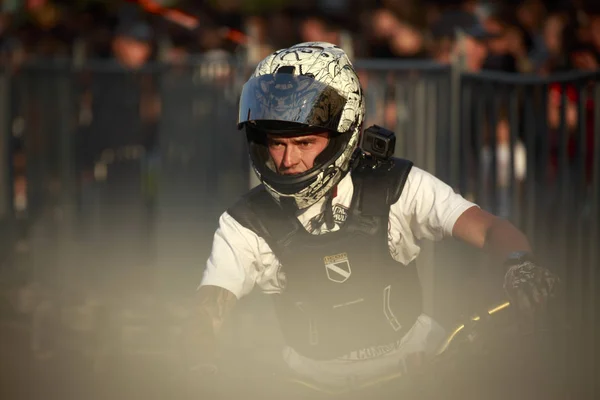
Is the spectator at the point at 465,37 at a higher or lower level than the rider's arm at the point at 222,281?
higher

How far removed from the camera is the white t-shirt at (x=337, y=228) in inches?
168

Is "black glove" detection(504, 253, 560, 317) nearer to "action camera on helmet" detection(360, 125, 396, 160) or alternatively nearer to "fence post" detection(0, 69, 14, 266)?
"action camera on helmet" detection(360, 125, 396, 160)

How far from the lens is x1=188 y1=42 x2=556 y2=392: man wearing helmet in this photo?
4258 mm

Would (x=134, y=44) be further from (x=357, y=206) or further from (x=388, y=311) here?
(x=388, y=311)


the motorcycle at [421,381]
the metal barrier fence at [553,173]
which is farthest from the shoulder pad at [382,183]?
the metal barrier fence at [553,173]

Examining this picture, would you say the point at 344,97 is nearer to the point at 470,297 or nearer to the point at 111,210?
the point at 470,297

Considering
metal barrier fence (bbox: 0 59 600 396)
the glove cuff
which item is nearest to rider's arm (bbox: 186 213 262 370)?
the glove cuff

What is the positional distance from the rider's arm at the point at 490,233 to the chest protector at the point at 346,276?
0.29 meters

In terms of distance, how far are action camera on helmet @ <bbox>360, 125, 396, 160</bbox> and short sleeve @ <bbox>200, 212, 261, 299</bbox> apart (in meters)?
0.56

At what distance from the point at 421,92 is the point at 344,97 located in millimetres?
3862

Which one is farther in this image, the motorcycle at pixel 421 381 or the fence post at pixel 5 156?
the fence post at pixel 5 156

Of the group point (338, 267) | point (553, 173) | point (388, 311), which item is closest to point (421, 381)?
point (388, 311)

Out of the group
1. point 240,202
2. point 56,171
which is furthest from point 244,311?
point 240,202

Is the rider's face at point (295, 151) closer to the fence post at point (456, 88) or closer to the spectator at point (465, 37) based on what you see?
the fence post at point (456, 88)
